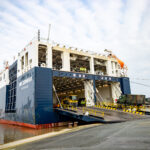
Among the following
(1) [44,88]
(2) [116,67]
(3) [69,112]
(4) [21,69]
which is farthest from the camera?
(2) [116,67]

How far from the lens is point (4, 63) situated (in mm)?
44500

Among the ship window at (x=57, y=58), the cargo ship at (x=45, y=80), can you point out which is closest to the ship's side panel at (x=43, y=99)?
the cargo ship at (x=45, y=80)

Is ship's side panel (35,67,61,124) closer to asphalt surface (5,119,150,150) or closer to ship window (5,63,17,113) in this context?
asphalt surface (5,119,150,150)

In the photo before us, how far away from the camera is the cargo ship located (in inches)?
937

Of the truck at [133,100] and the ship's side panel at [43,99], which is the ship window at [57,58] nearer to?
the ship's side panel at [43,99]

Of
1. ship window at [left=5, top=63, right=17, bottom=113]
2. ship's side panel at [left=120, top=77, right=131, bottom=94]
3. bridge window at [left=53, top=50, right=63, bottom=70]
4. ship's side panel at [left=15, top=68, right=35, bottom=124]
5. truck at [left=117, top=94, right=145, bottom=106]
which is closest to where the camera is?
ship's side panel at [left=15, top=68, right=35, bottom=124]

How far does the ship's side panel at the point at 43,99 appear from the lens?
23.1 metres

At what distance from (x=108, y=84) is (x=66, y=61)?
16219 millimetres

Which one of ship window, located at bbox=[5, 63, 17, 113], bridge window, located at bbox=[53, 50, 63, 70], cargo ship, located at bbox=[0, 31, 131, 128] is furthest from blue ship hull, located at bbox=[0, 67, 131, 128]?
ship window, located at bbox=[5, 63, 17, 113]

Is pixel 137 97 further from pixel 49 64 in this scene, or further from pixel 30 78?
pixel 30 78

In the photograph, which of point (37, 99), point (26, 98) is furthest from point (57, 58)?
point (37, 99)

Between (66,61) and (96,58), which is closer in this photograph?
(66,61)

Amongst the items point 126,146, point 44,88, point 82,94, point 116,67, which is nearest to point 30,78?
point 44,88

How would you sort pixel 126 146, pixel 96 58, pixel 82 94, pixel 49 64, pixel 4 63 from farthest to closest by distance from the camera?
1. pixel 82 94
2. pixel 4 63
3. pixel 96 58
4. pixel 49 64
5. pixel 126 146
